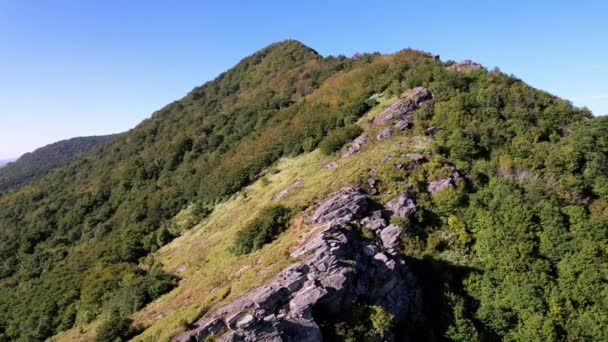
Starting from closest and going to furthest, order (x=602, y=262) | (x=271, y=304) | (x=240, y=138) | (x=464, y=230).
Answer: (x=271, y=304) → (x=602, y=262) → (x=464, y=230) → (x=240, y=138)

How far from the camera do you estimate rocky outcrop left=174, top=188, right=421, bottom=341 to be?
2108 cm

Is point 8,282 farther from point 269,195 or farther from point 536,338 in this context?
point 536,338

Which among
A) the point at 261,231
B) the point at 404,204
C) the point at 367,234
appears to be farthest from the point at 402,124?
the point at 261,231

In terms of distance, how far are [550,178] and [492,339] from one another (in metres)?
15.9

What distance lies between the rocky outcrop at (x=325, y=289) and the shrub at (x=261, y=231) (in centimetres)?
360

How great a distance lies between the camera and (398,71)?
2178 inches

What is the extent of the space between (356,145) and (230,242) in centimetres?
1665

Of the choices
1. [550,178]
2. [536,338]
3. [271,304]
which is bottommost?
[536,338]

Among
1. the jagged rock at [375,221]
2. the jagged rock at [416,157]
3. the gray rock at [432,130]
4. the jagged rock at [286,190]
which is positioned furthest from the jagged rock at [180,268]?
the gray rock at [432,130]

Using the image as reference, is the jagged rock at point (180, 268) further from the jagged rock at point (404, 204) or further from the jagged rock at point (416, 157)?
the jagged rock at point (416, 157)

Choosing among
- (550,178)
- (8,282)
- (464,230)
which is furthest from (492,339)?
(8,282)

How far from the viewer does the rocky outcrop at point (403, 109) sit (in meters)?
42.9

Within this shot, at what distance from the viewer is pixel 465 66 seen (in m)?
52.7

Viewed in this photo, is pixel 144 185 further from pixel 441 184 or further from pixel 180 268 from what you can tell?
pixel 441 184
